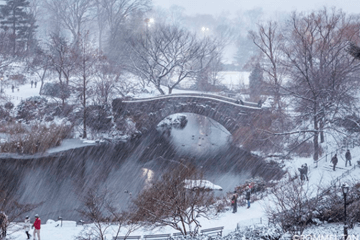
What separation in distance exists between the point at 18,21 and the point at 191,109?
25.8 metres

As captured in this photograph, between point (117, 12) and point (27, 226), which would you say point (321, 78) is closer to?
point (27, 226)

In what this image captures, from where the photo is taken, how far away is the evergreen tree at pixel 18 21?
38188 millimetres

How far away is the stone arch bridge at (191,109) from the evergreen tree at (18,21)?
1773cm

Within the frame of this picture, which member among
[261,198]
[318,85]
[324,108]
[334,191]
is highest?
[318,85]

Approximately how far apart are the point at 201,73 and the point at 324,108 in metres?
19.9

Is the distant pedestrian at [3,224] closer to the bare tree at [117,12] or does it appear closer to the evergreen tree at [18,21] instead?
the evergreen tree at [18,21]

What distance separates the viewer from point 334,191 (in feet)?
35.4

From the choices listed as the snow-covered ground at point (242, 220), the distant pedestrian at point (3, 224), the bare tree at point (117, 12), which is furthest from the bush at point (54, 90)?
the distant pedestrian at point (3, 224)

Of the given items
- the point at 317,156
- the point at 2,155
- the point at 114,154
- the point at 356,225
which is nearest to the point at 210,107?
the point at 114,154

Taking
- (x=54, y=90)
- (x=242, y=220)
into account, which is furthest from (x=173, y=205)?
(x=54, y=90)

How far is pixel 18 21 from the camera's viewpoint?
3912 cm

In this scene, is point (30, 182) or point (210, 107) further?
point (210, 107)

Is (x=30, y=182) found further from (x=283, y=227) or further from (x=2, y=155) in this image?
(x=283, y=227)

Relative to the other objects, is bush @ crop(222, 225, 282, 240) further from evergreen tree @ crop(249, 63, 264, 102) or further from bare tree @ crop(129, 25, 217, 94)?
evergreen tree @ crop(249, 63, 264, 102)
